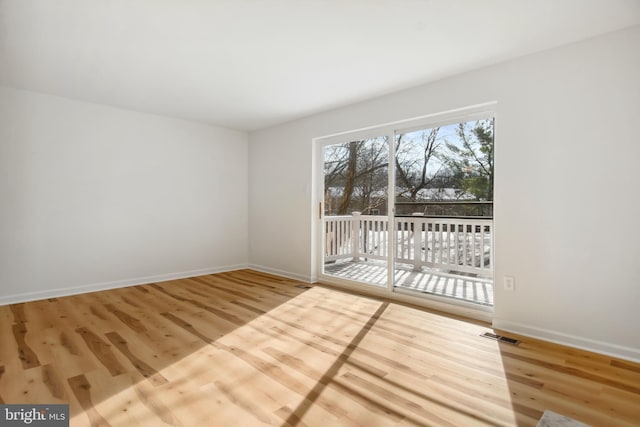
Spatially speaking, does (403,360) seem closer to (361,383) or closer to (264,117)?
(361,383)

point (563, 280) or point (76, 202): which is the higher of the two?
point (76, 202)

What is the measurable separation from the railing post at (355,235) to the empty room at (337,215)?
3cm

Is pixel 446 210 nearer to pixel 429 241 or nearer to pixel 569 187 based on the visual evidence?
pixel 429 241

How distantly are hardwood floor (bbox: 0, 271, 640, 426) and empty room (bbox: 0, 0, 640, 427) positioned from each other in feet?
0.06

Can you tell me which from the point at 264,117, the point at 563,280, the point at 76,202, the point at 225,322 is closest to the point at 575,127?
the point at 563,280

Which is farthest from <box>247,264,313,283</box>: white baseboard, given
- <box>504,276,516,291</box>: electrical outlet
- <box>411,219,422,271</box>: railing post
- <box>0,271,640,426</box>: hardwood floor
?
<box>504,276,516,291</box>: electrical outlet

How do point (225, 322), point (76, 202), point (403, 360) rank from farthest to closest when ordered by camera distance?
1. point (76, 202)
2. point (225, 322)
3. point (403, 360)

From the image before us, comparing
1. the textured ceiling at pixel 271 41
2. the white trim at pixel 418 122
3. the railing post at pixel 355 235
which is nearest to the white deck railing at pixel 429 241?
the railing post at pixel 355 235

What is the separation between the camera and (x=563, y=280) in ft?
8.25

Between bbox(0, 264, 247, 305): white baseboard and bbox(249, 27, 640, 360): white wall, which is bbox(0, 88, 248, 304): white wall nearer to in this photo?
bbox(0, 264, 247, 305): white baseboard

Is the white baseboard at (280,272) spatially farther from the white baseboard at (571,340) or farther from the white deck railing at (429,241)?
the white baseboard at (571,340)

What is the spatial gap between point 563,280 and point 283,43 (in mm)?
2895

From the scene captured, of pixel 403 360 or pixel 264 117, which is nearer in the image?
pixel 403 360

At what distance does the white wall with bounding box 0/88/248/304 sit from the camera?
11.6 ft
